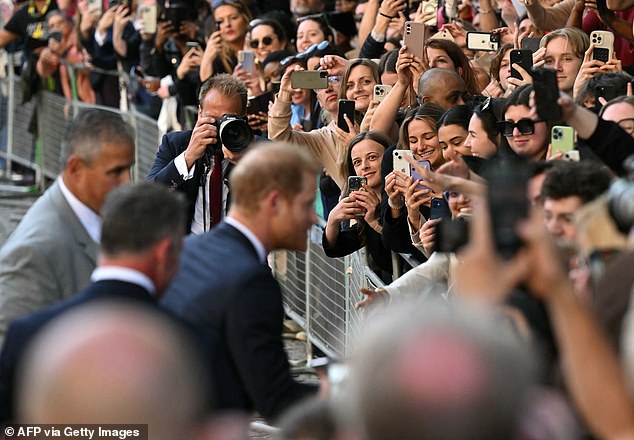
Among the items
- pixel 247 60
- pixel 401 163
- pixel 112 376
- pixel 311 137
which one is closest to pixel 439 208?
pixel 401 163

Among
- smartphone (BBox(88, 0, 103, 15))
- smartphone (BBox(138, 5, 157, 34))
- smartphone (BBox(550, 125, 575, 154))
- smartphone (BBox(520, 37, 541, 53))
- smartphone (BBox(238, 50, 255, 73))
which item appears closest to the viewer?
smartphone (BBox(550, 125, 575, 154))

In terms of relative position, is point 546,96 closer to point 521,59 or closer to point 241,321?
point 241,321

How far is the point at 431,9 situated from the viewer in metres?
11.0

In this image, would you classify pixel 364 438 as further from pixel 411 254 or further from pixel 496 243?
pixel 411 254

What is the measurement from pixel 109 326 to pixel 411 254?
5.20 m

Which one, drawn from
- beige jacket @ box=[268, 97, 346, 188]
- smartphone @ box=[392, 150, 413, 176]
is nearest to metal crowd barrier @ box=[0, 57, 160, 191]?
beige jacket @ box=[268, 97, 346, 188]

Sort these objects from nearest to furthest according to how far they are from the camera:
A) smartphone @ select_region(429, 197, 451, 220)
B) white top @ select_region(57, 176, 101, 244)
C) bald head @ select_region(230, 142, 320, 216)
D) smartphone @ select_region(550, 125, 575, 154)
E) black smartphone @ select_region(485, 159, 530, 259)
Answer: black smartphone @ select_region(485, 159, 530, 259), bald head @ select_region(230, 142, 320, 216), white top @ select_region(57, 176, 101, 244), smartphone @ select_region(550, 125, 575, 154), smartphone @ select_region(429, 197, 451, 220)

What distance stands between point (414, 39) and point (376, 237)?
137 cm

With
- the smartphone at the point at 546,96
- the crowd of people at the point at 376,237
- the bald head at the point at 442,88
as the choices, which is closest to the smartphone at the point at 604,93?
the crowd of people at the point at 376,237

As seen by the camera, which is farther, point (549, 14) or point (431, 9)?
point (431, 9)

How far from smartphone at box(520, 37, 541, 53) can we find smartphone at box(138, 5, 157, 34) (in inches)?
250

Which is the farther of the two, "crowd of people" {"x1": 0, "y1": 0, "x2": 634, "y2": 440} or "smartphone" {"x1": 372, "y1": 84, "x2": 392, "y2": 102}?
"smartphone" {"x1": 372, "y1": 84, "x2": 392, "y2": 102}

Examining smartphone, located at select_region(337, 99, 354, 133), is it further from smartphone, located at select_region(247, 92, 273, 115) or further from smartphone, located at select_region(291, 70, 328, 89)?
smartphone, located at select_region(247, 92, 273, 115)

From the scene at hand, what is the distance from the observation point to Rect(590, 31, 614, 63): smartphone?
823 centimetres
